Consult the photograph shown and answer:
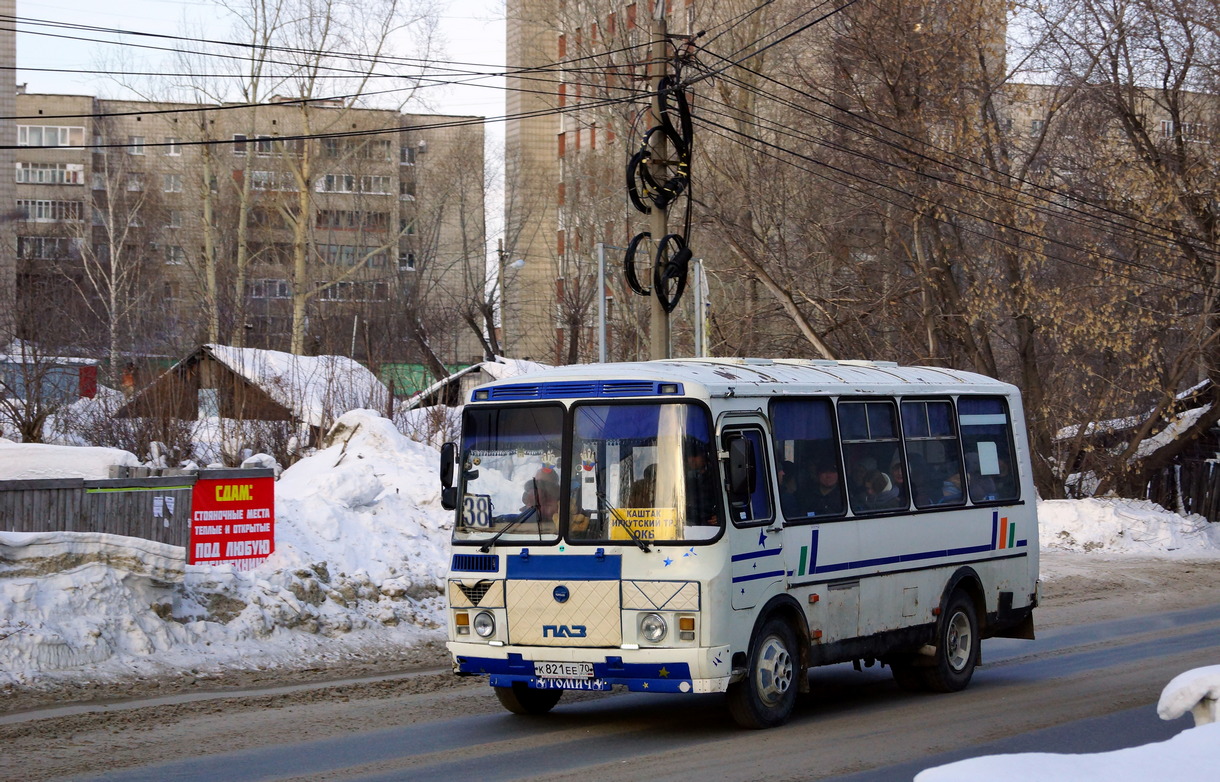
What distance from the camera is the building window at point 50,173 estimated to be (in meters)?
91.7

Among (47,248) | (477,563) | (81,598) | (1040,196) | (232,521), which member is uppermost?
(47,248)

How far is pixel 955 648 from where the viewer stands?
12.0 metres

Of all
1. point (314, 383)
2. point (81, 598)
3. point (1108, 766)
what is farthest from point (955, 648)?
point (314, 383)

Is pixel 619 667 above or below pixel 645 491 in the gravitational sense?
below

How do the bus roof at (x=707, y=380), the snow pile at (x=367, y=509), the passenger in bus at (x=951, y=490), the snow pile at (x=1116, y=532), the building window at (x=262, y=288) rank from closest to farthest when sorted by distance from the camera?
the bus roof at (x=707, y=380) → the passenger in bus at (x=951, y=490) → the snow pile at (x=367, y=509) → the snow pile at (x=1116, y=532) → the building window at (x=262, y=288)

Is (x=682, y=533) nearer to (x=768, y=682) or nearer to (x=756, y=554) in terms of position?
(x=756, y=554)

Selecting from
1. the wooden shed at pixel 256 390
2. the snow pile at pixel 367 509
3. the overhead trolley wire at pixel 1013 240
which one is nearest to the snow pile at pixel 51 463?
the snow pile at pixel 367 509

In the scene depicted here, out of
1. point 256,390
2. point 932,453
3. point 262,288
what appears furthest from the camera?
point 262,288

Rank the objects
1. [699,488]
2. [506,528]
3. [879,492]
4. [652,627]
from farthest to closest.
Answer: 1. [879,492]
2. [506,528]
3. [699,488]
4. [652,627]

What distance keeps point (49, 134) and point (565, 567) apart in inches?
3713

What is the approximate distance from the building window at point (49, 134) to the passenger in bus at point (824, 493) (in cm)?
9091

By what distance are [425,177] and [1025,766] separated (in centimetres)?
6769

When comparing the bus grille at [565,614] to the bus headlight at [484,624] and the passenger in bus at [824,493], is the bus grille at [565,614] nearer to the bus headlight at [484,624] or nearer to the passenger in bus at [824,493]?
the bus headlight at [484,624]

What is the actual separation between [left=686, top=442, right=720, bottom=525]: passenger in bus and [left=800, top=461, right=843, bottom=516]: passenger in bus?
1.29 metres
